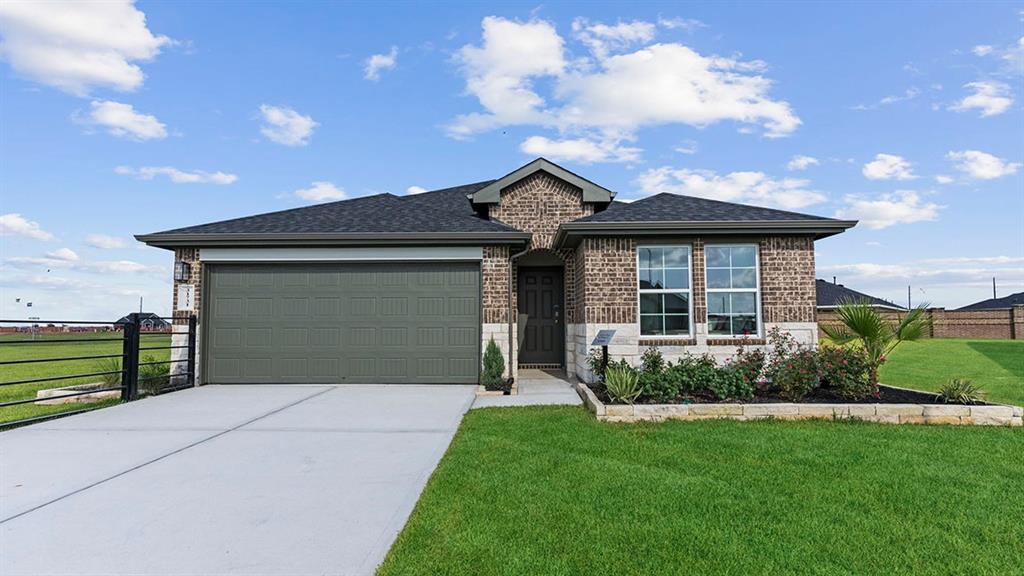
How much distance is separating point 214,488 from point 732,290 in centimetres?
939

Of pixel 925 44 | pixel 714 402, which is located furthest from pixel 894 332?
pixel 925 44

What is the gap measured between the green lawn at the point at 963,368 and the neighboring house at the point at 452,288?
3.36 m

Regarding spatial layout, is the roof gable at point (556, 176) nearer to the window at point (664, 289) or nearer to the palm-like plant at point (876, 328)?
the window at point (664, 289)

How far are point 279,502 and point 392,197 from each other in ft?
38.5

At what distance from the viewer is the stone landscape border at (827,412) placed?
6.55 m

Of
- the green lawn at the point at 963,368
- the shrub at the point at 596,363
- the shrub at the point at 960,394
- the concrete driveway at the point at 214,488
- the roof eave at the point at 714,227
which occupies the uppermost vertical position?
the roof eave at the point at 714,227

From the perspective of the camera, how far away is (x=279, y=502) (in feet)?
12.6

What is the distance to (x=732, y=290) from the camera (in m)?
10.0

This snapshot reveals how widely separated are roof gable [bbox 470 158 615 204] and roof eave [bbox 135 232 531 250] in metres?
2.66

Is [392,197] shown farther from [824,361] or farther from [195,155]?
[824,361]

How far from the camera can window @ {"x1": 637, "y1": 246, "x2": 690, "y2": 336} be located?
Result: 32.7 ft

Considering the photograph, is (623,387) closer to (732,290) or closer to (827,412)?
(827,412)

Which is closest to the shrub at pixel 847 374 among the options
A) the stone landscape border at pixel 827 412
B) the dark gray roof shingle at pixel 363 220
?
the stone landscape border at pixel 827 412

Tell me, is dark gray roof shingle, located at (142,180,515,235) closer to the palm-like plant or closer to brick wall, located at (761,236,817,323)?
brick wall, located at (761,236,817,323)
